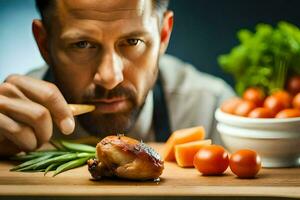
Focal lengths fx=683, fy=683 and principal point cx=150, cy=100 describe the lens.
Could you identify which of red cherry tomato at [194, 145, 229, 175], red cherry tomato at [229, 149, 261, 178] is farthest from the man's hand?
red cherry tomato at [229, 149, 261, 178]

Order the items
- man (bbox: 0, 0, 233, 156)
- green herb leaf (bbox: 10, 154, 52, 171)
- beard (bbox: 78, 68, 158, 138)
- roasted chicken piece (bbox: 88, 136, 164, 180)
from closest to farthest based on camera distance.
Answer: roasted chicken piece (bbox: 88, 136, 164, 180)
green herb leaf (bbox: 10, 154, 52, 171)
man (bbox: 0, 0, 233, 156)
beard (bbox: 78, 68, 158, 138)

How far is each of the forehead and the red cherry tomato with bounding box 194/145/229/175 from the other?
0.60 meters

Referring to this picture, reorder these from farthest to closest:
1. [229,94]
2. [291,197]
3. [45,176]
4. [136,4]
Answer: [229,94]
[136,4]
[45,176]
[291,197]

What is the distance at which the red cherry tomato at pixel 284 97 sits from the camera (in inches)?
88.3

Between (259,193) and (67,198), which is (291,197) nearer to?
(259,193)

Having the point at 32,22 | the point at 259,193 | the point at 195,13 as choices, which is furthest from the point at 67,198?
the point at 195,13

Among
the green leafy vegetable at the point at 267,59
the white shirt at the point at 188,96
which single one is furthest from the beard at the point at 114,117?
the green leafy vegetable at the point at 267,59

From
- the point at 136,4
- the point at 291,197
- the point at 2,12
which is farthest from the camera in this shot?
the point at 2,12

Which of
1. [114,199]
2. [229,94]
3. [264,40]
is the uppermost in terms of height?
[264,40]

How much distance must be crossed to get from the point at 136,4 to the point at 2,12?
0.53 meters

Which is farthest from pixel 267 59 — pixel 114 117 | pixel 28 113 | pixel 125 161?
pixel 28 113

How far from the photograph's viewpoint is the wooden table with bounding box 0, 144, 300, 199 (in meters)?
1.80

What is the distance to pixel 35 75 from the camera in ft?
8.45

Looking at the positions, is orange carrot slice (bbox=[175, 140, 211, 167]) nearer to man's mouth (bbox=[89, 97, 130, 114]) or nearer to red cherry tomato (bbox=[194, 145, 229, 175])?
red cherry tomato (bbox=[194, 145, 229, 175])
